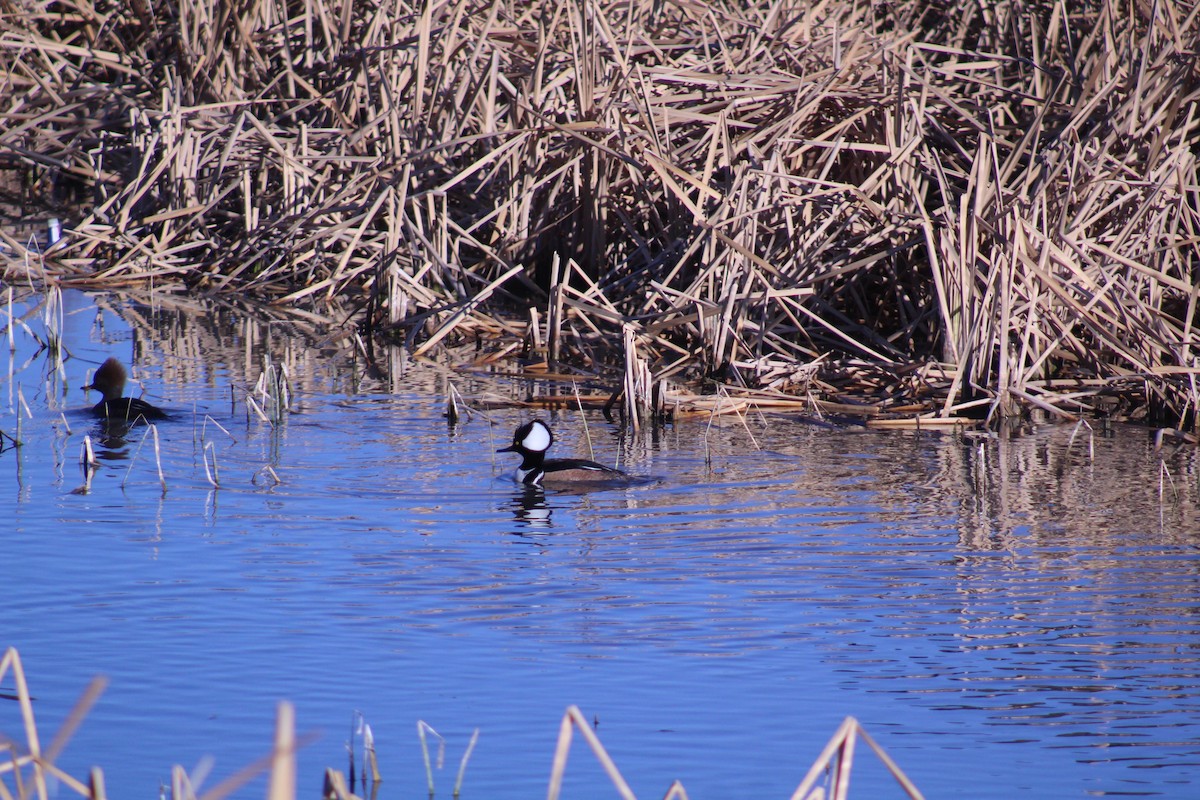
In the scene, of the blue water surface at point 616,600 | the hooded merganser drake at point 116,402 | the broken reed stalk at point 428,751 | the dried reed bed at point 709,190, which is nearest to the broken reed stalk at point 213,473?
the blue water surface at point 616,600

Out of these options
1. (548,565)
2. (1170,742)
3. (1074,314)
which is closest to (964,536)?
(548,565)

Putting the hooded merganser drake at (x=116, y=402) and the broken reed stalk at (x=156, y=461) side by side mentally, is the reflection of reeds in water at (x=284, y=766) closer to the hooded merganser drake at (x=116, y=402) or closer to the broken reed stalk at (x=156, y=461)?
the broken reed stalk at (x=156, y=461)

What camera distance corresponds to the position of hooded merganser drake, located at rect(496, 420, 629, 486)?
26.5 ft

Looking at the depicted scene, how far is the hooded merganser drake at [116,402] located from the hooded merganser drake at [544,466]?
2108 mm

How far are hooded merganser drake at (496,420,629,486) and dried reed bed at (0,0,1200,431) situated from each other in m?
1.10

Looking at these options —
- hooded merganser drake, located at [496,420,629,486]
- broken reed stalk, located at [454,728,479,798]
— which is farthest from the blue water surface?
hooded merganser drake, located at [496,420,629,486]

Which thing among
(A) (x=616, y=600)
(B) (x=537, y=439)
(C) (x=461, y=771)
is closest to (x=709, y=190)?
(B) (x=537, y=439)

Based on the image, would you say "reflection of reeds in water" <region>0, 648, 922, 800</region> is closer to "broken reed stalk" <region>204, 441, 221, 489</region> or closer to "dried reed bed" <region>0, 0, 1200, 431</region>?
"broken reed stalk" <region>204, 441, 221, 489</region>

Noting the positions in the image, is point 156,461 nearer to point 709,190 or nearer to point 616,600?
point 616,600

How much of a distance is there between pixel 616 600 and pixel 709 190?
17.8ft

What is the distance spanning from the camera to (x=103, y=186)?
14.0 metres

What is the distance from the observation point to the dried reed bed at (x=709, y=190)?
9828 mm

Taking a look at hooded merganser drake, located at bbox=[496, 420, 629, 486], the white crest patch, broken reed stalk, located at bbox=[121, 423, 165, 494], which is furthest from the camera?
the white crest patch

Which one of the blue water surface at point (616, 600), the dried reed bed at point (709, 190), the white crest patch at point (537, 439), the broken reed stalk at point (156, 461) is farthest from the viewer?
the dried reed bed at point (709, 190)
